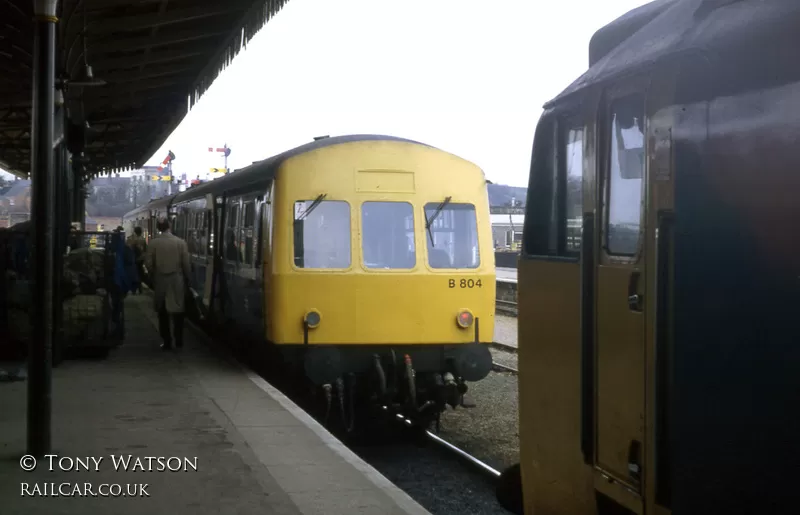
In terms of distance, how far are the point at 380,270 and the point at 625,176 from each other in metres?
6.41

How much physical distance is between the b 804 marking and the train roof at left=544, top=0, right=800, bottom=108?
20.0ft

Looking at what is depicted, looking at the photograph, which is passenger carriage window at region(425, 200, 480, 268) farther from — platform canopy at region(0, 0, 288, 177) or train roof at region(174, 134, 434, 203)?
platform canopy at region(0, 0, 288, 177)

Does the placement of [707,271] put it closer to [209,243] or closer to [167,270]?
[167,270]

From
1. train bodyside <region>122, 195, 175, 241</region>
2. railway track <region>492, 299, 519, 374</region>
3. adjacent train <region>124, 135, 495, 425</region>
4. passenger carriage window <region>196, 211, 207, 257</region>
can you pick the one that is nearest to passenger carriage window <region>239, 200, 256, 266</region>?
adjacent train <region>124, 135, 495, 425</region>

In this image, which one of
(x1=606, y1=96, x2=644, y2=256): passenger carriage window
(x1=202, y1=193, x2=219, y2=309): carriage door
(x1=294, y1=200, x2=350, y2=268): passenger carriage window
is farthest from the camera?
(x1=202, y1=193, x2=219, y2=309): carriage door

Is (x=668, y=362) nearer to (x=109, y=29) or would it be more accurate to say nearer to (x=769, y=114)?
(x=769, y=114)

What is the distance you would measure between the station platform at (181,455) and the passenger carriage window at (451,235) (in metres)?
2.22

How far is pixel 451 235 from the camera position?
419 inches

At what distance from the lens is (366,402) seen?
34.5ft

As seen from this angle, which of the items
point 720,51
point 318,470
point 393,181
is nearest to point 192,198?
point 393,181

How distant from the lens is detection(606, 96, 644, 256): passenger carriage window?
393cm

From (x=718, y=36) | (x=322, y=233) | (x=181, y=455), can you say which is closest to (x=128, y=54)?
(x=322, y=233)

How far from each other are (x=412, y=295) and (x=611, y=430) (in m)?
6.40

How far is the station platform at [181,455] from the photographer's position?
6.15 m
